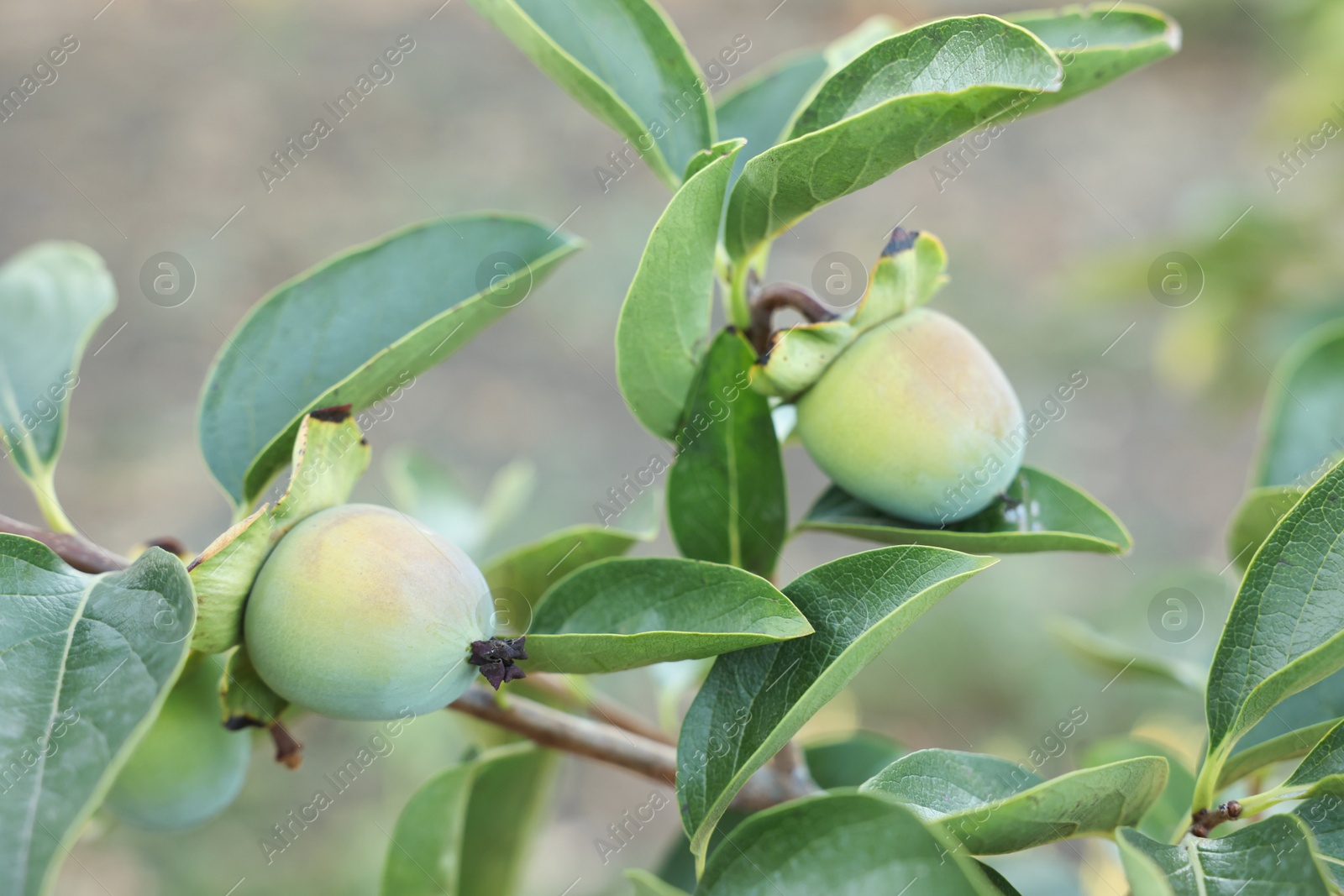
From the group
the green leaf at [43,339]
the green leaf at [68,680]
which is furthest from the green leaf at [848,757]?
the green leaf at [43,339]

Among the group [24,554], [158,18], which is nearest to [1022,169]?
[158,18]

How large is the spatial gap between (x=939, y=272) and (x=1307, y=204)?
1.77 m

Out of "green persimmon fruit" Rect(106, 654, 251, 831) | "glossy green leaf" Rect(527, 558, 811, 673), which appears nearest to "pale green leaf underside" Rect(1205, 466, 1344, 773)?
"glossy green leaf" Rect(527, 558, 811, 673)

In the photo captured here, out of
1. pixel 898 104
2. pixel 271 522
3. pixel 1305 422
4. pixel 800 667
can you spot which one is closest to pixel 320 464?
pixel 271 522

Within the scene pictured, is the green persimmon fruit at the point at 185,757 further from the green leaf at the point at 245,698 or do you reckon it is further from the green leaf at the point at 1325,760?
the green leaf at the point at 1325,760

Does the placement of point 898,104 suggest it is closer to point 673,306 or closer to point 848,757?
point 673,306

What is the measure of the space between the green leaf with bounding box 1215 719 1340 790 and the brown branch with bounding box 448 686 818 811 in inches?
14.5

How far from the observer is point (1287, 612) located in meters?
0.76

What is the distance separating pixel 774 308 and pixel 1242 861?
1.83ft

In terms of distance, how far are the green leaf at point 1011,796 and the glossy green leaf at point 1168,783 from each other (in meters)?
0.33

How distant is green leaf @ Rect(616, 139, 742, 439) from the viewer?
741 mm

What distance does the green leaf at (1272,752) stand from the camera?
821 mm

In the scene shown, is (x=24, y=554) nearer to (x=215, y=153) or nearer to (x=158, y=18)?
(x=215, y=153)

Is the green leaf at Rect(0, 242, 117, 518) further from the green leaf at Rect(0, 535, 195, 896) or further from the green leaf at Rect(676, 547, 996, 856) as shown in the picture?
the green leaf at Rect(676, 547, 996, 856)
